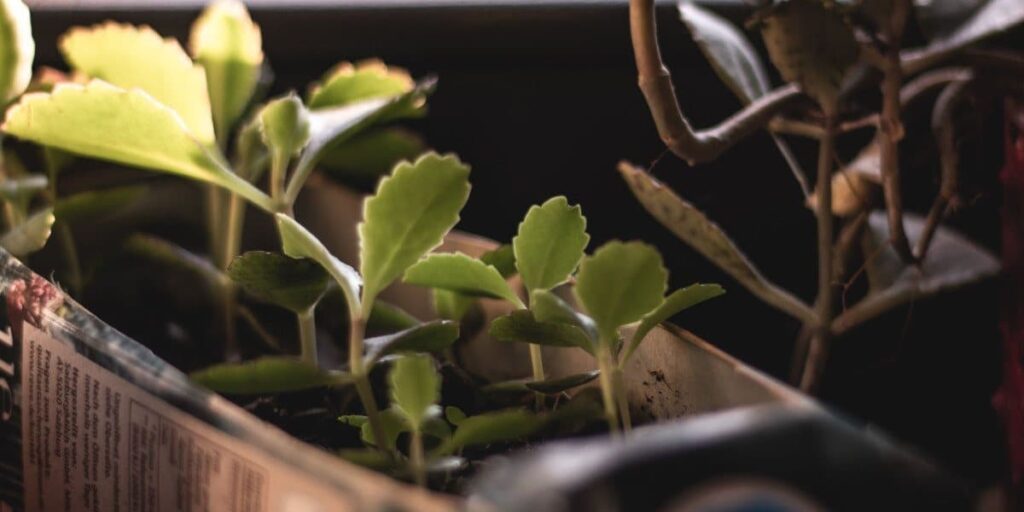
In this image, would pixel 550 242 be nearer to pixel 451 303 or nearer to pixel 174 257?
pixel 451 303

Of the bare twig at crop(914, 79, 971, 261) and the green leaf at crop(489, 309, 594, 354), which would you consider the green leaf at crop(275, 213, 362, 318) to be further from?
the bare twig at crop(914, 79, 971, 261)

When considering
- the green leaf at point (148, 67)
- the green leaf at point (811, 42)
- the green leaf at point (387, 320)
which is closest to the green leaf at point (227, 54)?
the green leaf at point (148, 67)

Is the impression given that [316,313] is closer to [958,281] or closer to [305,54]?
[305,54]

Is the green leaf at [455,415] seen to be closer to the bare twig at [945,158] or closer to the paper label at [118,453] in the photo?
the paper label at [118,453]

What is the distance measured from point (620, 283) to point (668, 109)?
10 centimetres

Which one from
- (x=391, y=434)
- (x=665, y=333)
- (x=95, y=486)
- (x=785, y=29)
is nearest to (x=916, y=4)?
(x=785, y=29)

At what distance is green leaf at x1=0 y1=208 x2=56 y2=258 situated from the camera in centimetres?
43

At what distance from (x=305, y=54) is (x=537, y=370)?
0.36m

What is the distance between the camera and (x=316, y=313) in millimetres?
558

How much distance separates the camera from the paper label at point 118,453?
32 centimetres

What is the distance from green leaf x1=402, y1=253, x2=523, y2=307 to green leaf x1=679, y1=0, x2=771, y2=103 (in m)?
0.17

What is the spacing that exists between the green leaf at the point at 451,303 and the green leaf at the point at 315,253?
86 mm

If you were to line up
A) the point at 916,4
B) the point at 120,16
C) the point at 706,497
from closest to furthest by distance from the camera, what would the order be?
the point at 706,497
the point at 916,4
the point at 120,16

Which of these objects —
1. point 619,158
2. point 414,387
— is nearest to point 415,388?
point 414,387
